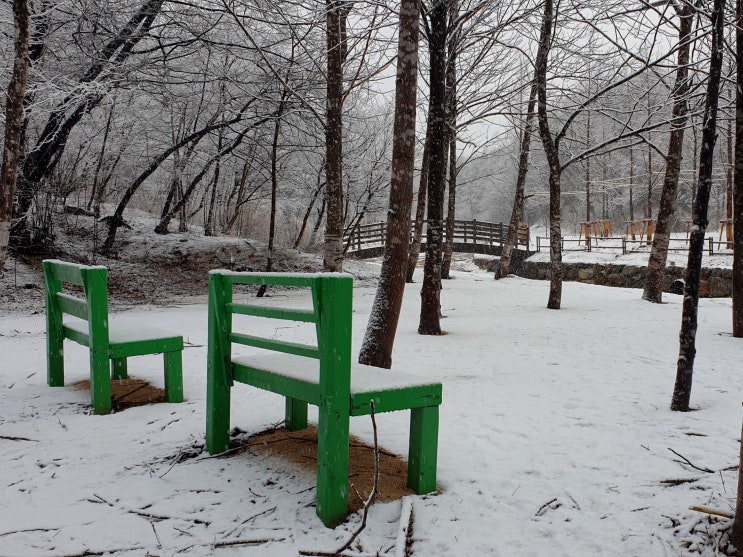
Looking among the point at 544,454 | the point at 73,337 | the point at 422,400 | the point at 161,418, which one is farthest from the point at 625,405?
the point at 73,337

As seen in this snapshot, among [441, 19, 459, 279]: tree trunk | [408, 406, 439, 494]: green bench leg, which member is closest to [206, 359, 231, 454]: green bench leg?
[408, 406, 439, 494]: green bench leg

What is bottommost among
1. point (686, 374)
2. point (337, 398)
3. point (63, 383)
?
point (63, 383)

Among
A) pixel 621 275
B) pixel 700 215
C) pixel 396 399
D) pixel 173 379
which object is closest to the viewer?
pixel 396 399

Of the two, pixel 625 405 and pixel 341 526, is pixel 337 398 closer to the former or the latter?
pixel 341 526

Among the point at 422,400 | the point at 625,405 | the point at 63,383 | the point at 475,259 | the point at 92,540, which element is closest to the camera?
the point at 92,540

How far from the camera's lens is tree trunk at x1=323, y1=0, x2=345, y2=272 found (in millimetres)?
7494

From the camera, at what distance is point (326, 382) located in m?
2.30

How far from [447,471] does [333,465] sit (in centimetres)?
90

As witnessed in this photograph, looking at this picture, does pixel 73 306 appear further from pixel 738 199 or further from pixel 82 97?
pixel 82 97

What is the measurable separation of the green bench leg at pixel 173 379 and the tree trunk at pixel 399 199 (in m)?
1.72

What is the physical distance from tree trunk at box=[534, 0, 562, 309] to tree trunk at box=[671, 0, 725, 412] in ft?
21.3

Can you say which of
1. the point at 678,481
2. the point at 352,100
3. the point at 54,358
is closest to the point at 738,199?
the point at 678,481

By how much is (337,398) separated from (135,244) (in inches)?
599

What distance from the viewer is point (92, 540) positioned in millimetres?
2197
